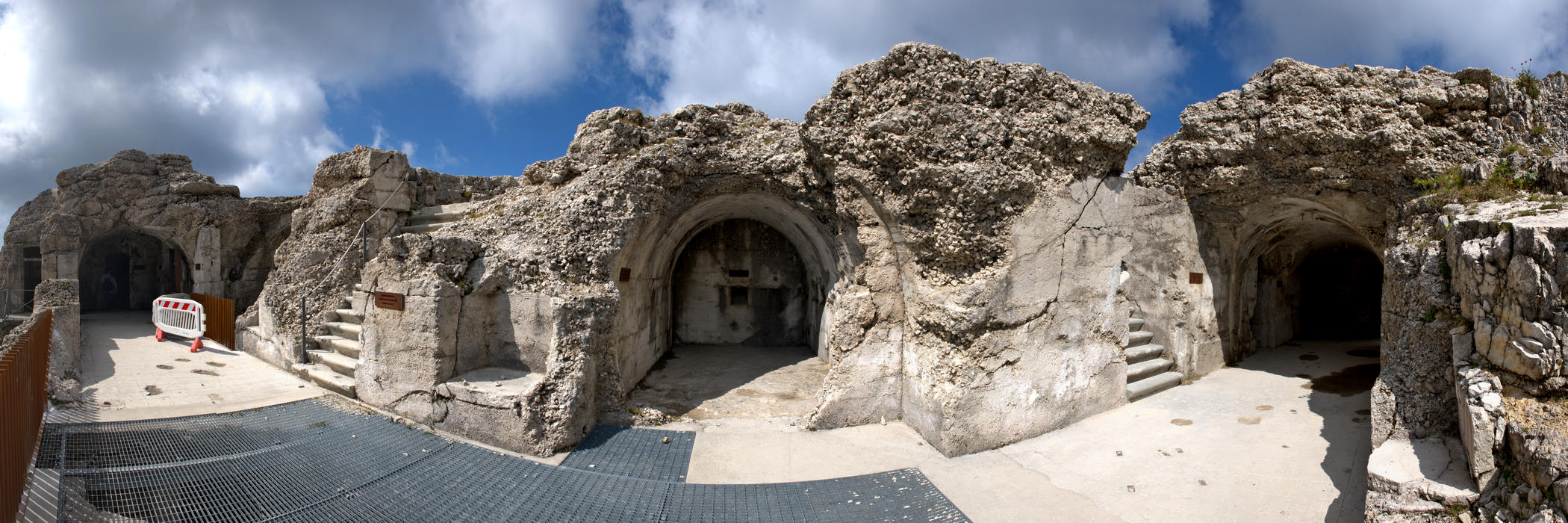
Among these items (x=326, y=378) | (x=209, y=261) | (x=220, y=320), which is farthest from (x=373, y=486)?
(x=209, y=261)

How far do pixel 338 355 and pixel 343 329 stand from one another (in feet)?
1.82

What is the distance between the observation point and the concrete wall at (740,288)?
11.2 meters

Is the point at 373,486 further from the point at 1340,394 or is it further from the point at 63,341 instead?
the point at 1340,394

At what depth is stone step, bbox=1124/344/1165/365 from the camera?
299 inches

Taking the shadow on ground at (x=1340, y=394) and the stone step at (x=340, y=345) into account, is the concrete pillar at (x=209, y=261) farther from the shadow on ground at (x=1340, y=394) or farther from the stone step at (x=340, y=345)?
the shadow on ground at (x=1340, y=394)

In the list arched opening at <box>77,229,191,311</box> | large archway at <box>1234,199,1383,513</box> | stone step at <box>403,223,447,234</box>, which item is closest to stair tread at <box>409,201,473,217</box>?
stone step at <box>403,223,447,234</box>

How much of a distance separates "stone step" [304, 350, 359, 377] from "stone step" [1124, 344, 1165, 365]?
898cm

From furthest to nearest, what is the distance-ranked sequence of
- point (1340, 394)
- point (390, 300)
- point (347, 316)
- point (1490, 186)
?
1. point (347, 316)
2. point (1340, 394)
3. point (390, 300)
4. point (1490, 186)

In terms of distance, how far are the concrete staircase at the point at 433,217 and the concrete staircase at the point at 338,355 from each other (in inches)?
53.5

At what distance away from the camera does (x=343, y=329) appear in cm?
862

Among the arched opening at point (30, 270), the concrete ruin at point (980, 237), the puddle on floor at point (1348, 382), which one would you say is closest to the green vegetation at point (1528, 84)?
the concrete ruin at point (980, 237)

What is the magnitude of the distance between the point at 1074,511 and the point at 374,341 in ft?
22.6

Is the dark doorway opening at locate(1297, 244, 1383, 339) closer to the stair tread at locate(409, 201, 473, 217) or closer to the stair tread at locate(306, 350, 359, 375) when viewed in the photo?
the stair tread at locate(409, 201, 473, 217)

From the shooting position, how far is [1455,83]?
6406mm
